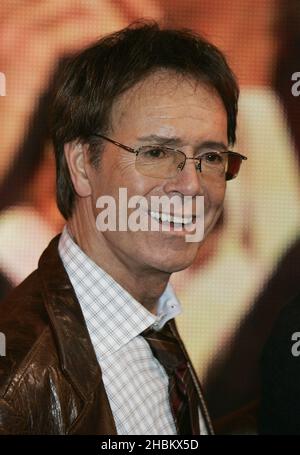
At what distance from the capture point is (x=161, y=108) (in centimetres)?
155

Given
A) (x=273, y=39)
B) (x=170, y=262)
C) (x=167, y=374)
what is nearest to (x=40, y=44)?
(x=273, y=39)

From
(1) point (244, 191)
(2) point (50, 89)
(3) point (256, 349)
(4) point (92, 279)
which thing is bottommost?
(3) point (256, 349)

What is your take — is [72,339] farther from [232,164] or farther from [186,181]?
[232,164]

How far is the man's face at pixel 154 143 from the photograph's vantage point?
1.55m

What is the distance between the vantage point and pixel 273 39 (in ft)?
7.74

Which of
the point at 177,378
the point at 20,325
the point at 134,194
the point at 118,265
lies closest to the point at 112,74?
the point at 134,194

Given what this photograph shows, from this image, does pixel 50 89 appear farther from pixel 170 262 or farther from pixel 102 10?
pixel 170 262

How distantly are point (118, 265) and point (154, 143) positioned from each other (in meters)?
0.27

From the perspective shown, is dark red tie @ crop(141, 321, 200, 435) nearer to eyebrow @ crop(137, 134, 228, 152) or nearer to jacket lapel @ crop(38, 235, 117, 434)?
jacket lapel @ crop(38, 235, 117, 434)

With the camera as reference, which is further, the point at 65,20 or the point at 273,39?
the point at 273,39

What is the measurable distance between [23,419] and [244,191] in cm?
129

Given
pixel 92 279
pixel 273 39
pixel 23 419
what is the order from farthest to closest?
pixel 273 39
pixel 92 279
pixel 23 419

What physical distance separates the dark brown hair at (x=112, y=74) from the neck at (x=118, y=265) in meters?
0.09

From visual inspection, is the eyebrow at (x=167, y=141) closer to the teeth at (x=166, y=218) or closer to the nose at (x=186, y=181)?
the nose at (x=186, y=181)
